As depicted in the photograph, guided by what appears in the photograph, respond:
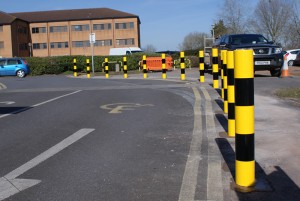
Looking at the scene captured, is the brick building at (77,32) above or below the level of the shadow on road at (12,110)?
above

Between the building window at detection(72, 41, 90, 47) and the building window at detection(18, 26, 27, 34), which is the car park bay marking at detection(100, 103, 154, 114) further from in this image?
the building window at detection(72, 41, 90, 47)

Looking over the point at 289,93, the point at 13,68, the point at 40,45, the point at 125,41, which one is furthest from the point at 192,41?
the point at 289,93

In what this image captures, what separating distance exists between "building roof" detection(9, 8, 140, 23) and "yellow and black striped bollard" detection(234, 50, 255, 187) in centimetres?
7759

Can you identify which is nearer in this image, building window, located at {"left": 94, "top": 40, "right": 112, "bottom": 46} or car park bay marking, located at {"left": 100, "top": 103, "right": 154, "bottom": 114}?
car park bay marking, located at {"left": 100, "top": 103, "right": 154, "bottom": 114}

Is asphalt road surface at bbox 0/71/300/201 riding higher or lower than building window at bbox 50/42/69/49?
lower

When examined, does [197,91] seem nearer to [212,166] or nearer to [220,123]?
[220,123]

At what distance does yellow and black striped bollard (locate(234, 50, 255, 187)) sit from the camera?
141 inches

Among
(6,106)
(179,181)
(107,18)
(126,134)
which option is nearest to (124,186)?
(179,181)

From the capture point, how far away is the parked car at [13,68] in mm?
31234

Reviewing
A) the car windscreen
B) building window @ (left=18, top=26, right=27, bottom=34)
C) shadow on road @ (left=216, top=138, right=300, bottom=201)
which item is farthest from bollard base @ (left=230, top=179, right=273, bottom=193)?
building window @ (left=18, top=26, right=27, bottom=34)

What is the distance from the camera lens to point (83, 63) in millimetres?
34375

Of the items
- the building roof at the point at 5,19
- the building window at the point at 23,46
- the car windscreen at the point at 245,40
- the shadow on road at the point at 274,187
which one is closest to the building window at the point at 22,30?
the building window at the point at 23,46

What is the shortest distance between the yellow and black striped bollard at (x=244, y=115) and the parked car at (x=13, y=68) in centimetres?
2964

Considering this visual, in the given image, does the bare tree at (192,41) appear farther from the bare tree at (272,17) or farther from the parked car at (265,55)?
the parked car at (265,55)
